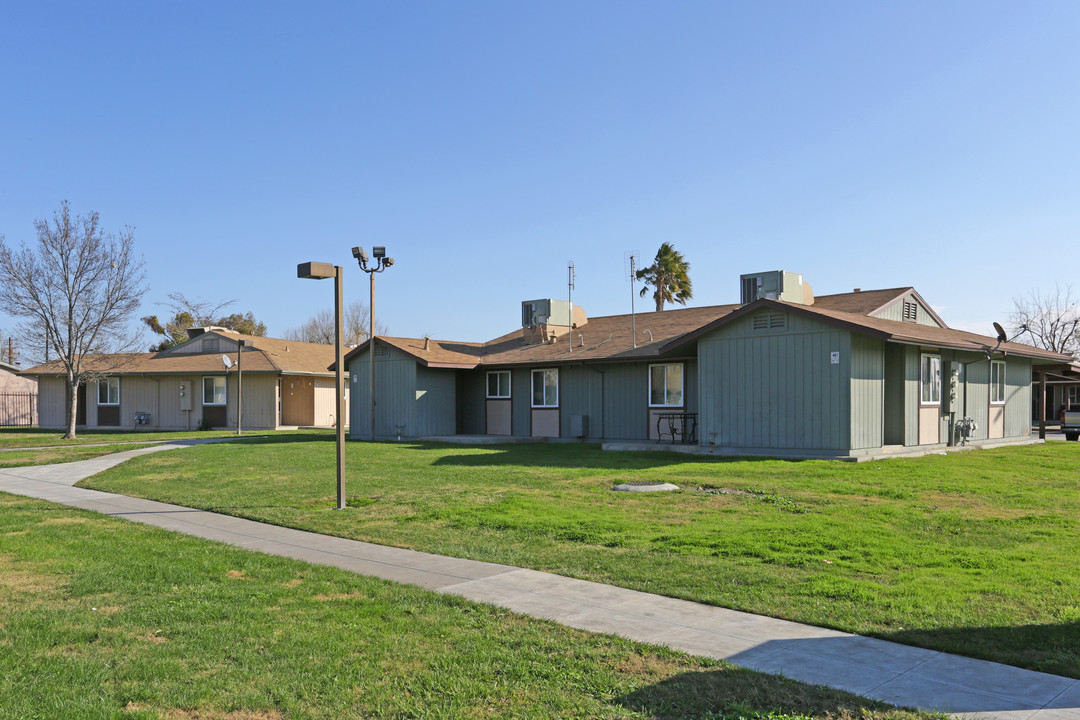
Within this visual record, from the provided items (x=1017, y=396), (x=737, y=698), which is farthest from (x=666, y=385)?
(x=737, y=698)

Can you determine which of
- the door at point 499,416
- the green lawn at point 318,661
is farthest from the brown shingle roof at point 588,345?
the green lawn at point 318,661

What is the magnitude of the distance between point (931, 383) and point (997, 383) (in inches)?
190

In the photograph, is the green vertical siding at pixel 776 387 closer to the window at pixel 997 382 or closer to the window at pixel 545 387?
the window at pixel 545 387

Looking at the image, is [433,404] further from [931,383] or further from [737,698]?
[737,698]

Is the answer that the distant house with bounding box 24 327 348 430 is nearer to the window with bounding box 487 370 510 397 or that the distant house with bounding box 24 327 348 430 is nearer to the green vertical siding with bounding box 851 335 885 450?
the window with bounding box 487 370 510 397

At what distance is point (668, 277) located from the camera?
141ft

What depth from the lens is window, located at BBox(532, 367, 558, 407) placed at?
2528 cm

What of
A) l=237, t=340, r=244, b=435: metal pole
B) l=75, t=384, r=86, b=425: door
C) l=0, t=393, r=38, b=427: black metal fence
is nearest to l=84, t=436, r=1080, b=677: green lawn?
l=237, t=340, r=244, b=435: metal pole

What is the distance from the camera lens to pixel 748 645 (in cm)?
521

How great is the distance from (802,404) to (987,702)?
45.0 feet

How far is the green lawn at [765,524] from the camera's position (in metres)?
6.01

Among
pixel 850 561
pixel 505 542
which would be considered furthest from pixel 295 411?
pixel 850 561

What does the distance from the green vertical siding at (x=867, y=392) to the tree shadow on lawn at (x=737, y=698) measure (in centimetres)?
1342

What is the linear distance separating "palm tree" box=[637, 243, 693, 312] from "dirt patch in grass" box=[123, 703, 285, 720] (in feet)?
131
